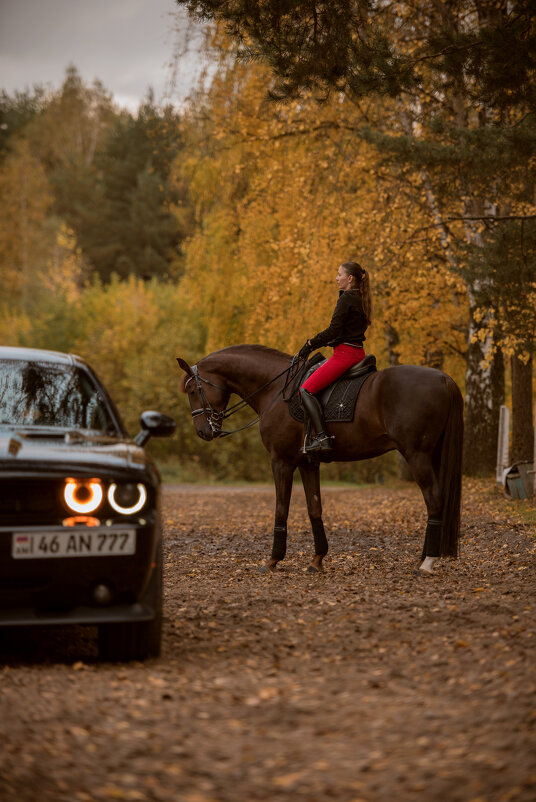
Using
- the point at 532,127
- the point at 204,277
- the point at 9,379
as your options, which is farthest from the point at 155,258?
the point at 9,379

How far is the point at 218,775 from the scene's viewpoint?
12.5 feet

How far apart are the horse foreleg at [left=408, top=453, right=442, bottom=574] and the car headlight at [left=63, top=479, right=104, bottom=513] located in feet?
15.0

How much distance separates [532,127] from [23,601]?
9.73 m

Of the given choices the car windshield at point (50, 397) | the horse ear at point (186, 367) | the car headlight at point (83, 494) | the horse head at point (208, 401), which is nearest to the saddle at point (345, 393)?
the horse head at point (208, 401)

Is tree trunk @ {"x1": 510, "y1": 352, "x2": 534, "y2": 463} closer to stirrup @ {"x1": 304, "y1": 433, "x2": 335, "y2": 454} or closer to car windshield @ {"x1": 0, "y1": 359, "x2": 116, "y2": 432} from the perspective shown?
stirrup @ {"x1": 304, "y1": 433, "x2": 335, "y2": 454}

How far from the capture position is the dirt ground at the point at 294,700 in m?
3.75

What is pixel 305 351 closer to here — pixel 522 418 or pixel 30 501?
pixel 30 501

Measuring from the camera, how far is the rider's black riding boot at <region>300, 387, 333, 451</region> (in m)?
9.89

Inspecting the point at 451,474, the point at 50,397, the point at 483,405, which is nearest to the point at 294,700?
the point at 50,397

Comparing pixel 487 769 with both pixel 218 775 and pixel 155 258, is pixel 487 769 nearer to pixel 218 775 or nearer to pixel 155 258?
pixel 218 775

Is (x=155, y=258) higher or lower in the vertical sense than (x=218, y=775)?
higher

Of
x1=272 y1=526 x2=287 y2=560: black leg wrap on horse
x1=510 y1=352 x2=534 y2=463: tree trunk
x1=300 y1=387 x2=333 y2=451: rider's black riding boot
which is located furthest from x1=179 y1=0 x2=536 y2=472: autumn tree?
x1=510 y1=352 x2=534 y2=463: tree trunk

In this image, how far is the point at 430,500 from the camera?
9.57m

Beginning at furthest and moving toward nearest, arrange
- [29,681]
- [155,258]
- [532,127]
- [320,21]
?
[155,258], [532,127], [320,21], [29,681]
